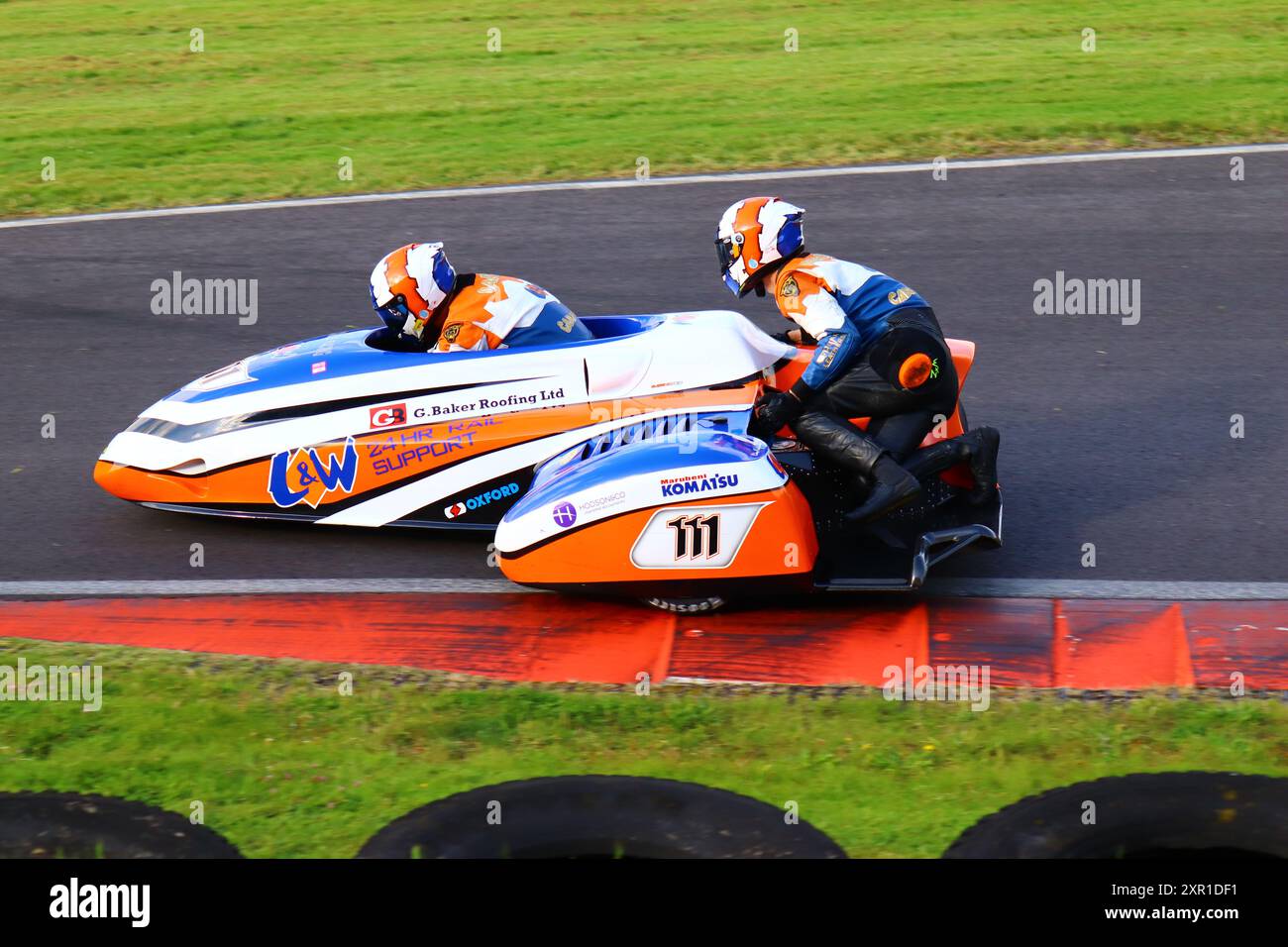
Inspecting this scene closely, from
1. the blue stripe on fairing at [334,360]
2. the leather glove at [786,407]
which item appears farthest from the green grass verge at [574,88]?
the leather glove at [786,407]

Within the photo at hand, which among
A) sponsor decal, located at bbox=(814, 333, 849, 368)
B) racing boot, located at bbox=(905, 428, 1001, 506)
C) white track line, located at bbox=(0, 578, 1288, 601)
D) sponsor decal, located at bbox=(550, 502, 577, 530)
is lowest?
white track line, located at bbox=(0, 578, 1288, 601)

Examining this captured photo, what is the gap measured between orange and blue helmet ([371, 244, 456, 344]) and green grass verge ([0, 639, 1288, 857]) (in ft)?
6.75

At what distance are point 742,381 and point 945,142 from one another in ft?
23.1

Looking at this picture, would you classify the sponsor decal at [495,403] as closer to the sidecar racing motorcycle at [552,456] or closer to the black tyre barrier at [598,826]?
the sidecar racing motorcycle at [552,456]

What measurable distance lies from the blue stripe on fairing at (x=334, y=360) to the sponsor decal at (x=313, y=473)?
342mm

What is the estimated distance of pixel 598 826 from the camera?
15.4 feet

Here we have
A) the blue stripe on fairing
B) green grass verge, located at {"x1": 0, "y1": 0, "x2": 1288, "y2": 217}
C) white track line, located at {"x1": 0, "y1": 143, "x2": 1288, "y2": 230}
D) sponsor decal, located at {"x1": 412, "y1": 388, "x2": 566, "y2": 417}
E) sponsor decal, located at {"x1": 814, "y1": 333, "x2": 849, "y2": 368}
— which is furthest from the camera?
green grass verge, located at {"x1": 0, "y1": 0, "x2": 1288, "y2": 217}

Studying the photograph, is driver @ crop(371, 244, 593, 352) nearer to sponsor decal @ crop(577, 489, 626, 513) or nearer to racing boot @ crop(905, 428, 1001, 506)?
sponsor decal @ crop(577, 489, 626, 513)

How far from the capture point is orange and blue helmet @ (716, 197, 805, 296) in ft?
22.6

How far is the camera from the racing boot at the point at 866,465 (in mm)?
6602

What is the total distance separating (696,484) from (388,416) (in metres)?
1.62

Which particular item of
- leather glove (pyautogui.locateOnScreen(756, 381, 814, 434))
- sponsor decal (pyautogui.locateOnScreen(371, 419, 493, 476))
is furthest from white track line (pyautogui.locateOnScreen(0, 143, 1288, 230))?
leather glove (pyautogui.locateOnScreen(756, 381, 814, 434))
